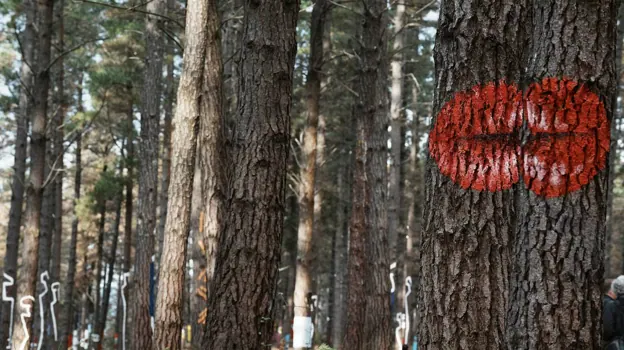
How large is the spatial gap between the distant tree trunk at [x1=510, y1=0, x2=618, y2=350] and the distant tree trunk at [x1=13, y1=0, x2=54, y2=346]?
28.2 ft

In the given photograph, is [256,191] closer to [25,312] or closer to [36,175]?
[36,175]

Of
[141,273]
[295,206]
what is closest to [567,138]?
[141,273]

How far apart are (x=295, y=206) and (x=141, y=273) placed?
1674cm

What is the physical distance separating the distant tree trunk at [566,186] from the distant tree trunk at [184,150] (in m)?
6.45

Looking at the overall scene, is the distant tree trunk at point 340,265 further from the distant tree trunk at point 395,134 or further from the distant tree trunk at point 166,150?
the distant tree trunk at point 395,134

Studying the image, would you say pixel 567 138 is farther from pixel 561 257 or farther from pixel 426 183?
pixel 426 183

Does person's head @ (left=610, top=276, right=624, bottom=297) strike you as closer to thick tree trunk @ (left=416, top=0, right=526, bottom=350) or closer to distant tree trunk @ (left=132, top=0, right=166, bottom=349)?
thick tree trunk @ (left=416, top=0, right=526, bottom=350)

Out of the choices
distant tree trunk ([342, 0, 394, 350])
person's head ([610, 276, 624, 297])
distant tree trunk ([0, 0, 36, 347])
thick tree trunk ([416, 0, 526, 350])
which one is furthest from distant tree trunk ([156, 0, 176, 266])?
thick tree trunk ([416, 0, 526, 350])

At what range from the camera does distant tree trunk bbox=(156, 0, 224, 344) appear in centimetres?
939

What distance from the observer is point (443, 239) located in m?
3.98

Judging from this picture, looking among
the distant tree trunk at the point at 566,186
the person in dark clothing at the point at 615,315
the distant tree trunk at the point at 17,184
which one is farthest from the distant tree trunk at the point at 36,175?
the distant tree trunk at the point at 566,186

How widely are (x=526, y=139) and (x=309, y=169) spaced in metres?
9.14

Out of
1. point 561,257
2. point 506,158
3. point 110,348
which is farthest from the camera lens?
point 110,348

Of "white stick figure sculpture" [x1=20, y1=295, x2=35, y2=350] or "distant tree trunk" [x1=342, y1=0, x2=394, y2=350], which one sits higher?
"distant tree trunk" [x1=342, y1=0, x2=394, y2=350]
